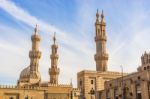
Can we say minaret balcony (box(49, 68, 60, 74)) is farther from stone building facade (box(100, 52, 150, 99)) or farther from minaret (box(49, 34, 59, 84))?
stone building facade (box(100, 52, 150, 99))

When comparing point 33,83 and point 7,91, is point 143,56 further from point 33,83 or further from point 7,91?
point 7,91

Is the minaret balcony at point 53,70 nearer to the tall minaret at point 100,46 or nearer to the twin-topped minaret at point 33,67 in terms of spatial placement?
the twin-topped minaret at point 33,67

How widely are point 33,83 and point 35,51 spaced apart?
8.21 m

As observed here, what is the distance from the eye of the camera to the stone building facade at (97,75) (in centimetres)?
5875

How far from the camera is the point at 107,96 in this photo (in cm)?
5225

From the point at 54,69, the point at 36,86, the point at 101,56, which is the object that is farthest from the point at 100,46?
the point at 36,86

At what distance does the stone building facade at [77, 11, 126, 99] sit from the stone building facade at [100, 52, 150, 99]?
15.6 ft

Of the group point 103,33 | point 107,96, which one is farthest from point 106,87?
point 103,33

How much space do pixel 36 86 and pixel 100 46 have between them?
1742 centimetres

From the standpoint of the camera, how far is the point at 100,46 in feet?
203

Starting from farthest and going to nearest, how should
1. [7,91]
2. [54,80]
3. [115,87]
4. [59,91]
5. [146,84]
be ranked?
[54,80] < [59,91] < [7,91] < [115,87] < [146,84]

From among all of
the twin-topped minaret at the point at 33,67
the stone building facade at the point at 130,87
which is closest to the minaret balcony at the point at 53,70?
the twin-topped minaret at the point at 33,67

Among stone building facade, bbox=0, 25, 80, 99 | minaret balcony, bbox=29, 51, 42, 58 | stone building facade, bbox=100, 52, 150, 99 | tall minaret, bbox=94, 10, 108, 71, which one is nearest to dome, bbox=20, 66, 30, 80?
stone building facade, bbox=0, 25, 80, 99

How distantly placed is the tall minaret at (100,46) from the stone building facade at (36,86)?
313 inches
